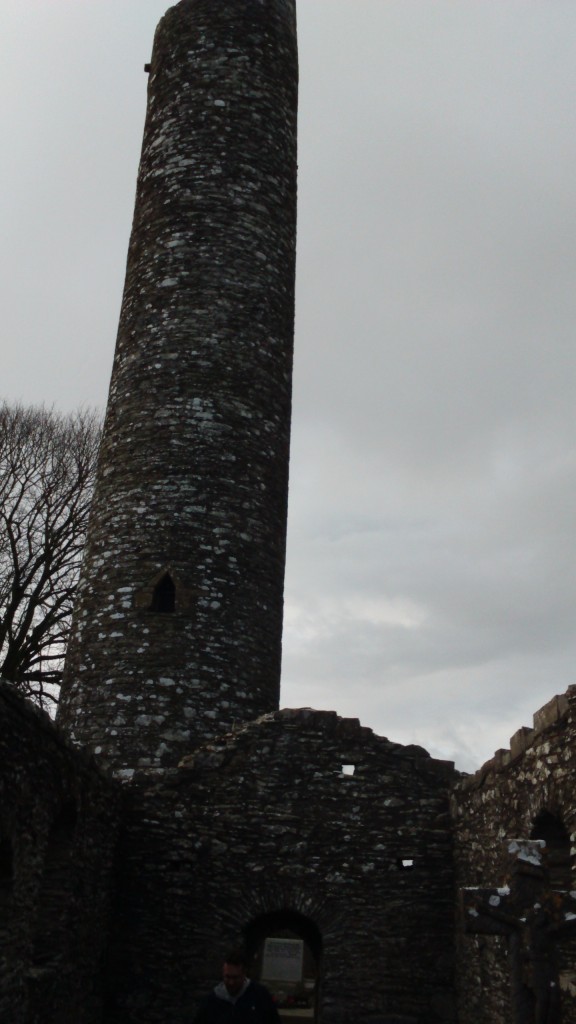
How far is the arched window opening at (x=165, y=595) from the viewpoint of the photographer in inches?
414

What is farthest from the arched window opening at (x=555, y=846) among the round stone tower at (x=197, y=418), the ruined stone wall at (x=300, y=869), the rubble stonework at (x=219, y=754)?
the round stone tower at (x=197, y=418)

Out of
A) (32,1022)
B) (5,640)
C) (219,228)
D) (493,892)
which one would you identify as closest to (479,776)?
(493,892)

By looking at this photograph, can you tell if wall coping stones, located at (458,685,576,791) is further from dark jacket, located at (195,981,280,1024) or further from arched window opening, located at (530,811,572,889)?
dark jacket, located at (195,981,280,1024)

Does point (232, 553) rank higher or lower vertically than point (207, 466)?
lower

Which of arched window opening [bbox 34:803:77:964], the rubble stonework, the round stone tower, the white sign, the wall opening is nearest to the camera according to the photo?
the wall opening

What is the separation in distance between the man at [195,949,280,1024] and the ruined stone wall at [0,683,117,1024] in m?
2.06

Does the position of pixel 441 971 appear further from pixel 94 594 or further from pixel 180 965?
pixel 94 594

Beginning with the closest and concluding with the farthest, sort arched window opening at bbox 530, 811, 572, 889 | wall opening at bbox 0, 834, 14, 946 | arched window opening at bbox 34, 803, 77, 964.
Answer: arched window opening at bbox 530, 811, 572, 889
wall opening at bbox 0, 834, 14, 946
arched window opening at bbox 34, 803, 77, 964

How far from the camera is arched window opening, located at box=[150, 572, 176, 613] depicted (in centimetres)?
1052

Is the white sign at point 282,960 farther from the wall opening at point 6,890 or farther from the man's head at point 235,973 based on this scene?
the man's head at point 235,973

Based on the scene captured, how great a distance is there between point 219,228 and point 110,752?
6.37 meters

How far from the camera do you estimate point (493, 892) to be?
203 inches

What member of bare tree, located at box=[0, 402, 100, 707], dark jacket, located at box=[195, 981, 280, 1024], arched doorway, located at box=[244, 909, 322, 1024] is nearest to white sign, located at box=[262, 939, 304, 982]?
arched doorway, located at box=[244, 909, 322, 1024]

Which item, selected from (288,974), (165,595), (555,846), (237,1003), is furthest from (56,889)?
(288,974)
